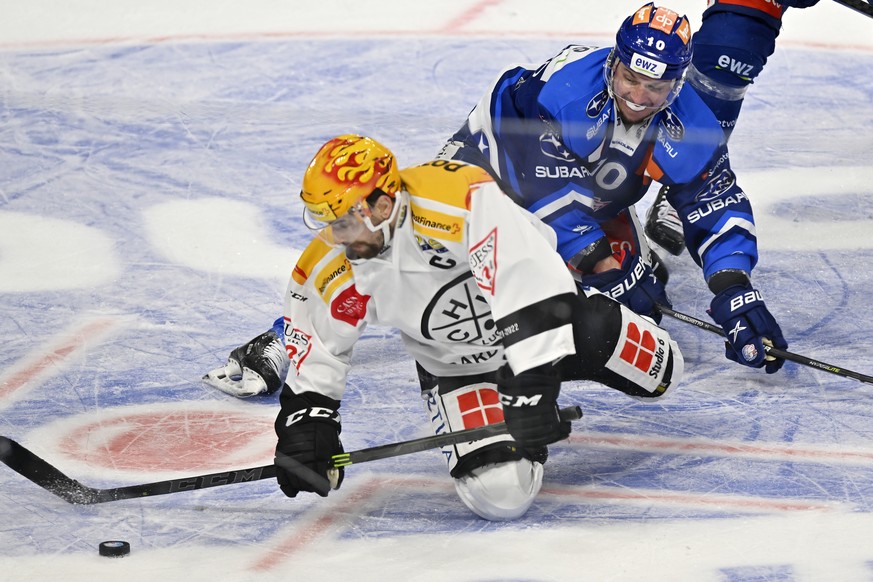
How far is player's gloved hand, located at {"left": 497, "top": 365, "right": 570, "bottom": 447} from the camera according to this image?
2.81m

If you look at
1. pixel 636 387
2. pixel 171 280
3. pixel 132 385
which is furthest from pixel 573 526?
pixel 171 280

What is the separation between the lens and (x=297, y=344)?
3123mm

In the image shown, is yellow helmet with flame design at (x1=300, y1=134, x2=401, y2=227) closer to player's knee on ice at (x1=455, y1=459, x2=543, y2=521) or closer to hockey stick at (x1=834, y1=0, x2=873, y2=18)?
player's knee on ice at (x1=455, y1=459, x2=543, y2=521)

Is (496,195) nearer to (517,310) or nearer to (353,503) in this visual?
(517,310)

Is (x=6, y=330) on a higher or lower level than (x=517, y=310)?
lower

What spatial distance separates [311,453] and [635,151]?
4.59ft

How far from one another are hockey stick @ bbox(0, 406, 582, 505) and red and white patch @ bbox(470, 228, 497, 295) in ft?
1.10

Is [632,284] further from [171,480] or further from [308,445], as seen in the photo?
[171,480]

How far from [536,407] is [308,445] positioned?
578 millimetres

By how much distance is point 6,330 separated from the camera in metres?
4.26

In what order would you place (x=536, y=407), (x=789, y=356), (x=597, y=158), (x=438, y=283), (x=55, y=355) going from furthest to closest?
(x=55, y=355), (x=597, y=158), (x=789, y=356), (x=438, y=283), (x=536, y=407)

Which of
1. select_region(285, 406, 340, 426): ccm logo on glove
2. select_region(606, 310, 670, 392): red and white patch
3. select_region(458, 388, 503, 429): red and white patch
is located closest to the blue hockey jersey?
select_region(606, 310, 670, 392): red and white patch

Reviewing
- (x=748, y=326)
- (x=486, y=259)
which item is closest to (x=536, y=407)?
(x=486, y=259)

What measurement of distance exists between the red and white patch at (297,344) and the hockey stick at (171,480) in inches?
10.2
